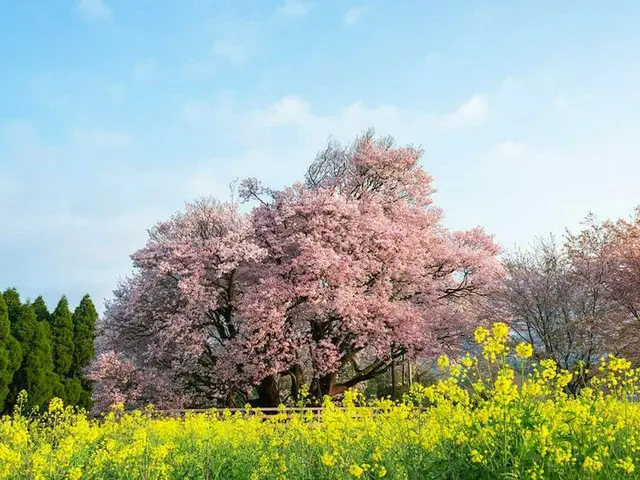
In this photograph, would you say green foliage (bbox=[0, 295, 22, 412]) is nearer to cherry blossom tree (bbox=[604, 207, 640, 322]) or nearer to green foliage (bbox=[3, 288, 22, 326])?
green foliage (bbox=[3, 288, 22, 326])

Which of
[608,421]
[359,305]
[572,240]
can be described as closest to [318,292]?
[359,305]

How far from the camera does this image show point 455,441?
5.37m

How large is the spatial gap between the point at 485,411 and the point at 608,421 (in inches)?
67.3

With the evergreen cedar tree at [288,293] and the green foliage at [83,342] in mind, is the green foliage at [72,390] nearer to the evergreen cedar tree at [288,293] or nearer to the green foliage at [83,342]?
the green foliage at [83,342]

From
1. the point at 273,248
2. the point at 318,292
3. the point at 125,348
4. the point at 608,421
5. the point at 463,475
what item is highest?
the point at 273,248

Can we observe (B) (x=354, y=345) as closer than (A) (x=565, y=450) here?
No

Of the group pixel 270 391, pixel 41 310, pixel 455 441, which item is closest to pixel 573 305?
pixel 270 391

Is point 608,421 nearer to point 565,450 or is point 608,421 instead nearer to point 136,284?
point 565,450

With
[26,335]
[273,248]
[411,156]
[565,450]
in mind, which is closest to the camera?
[565,450]

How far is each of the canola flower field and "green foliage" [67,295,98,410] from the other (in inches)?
1342

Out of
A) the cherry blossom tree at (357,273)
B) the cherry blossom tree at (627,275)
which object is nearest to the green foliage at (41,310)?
the cherry blossom tree at (357,273)

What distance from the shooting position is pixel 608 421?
19.5 feet

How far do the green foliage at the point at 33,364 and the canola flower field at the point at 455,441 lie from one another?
3086 cm

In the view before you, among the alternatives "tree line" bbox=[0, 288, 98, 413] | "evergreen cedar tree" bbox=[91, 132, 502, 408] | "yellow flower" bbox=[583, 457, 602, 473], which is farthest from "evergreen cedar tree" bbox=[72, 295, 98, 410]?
"yellow flower" bbox=[583, 457, 602, 473]
